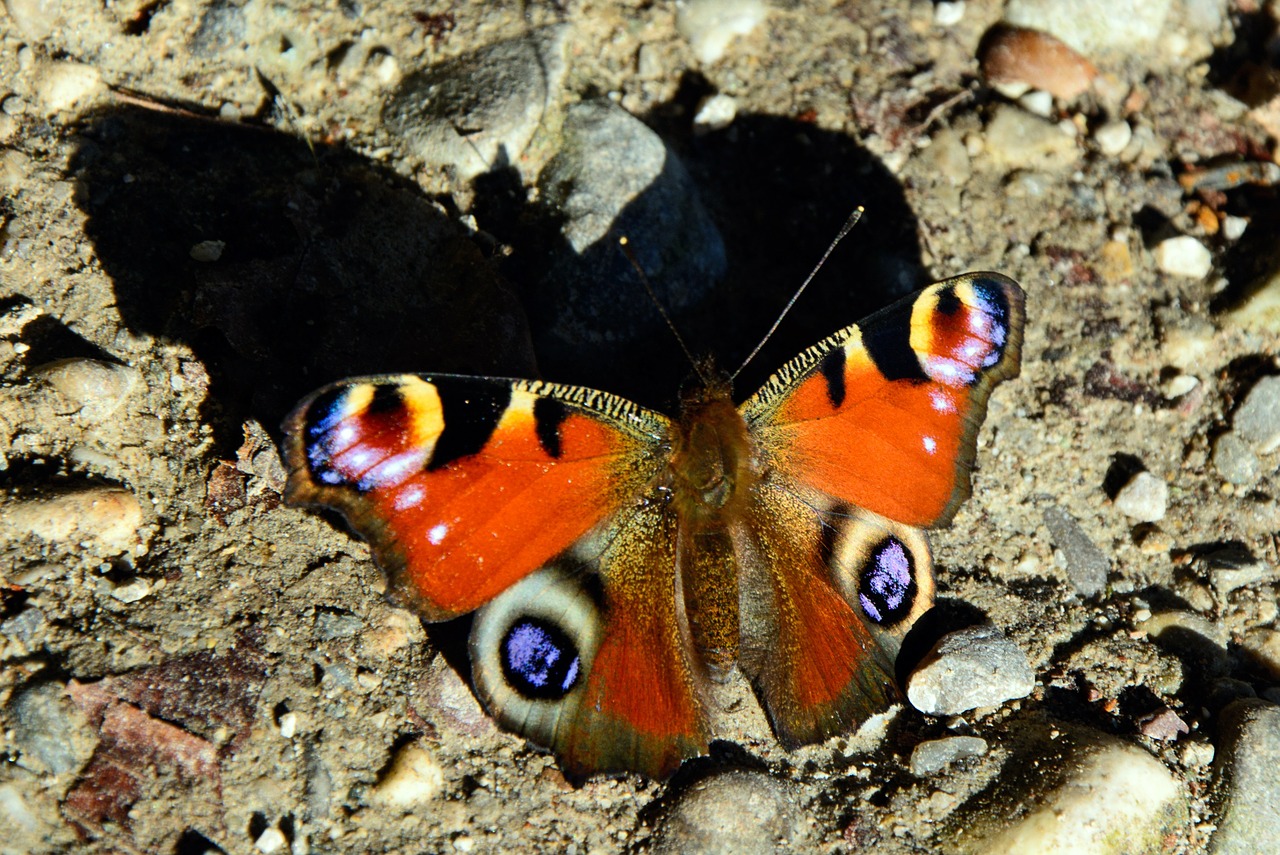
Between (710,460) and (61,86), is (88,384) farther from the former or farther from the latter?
(710,460)

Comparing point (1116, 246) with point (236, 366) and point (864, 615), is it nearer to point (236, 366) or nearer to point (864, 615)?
point (864, 615)

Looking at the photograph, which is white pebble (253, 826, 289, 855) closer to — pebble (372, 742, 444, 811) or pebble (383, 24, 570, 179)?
pebble (372, 742, 444, 811)

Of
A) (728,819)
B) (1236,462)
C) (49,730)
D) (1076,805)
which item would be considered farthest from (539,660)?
(1236,462)

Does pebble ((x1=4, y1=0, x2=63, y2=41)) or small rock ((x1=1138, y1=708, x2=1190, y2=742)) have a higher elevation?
pebble ((x1=4, y1=0, x2=63, y2=41))

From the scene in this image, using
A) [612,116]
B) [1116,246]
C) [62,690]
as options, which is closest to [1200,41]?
[1116,246]

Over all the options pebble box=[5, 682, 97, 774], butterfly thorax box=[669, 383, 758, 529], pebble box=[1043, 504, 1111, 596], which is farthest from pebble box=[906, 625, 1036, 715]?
pebble box=[5, 682, 97, 774]
